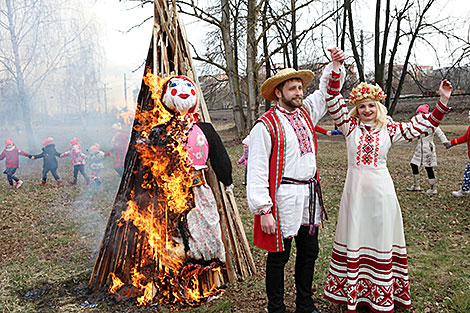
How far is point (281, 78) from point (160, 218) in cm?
171

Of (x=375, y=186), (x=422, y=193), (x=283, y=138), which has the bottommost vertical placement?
(x=422, y=193)

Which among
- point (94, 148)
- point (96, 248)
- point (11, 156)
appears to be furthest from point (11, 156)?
point (96, 248)

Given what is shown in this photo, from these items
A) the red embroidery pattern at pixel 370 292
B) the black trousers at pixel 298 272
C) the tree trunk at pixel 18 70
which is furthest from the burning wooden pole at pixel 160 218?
the tree trunk at pixel 18 70

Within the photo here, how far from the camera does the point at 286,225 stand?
9.00 ft

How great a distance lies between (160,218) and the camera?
347 cm

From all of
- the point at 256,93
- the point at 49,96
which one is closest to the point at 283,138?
the point at 49,96

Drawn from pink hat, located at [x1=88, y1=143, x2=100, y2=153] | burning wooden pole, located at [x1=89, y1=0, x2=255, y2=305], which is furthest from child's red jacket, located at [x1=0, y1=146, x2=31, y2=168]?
burning wooden pole, located at [x1=89, y1=0, x2=255, y2=305]

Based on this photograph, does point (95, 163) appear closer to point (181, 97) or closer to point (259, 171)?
point (181, 97)

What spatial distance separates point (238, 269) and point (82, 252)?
235 cm

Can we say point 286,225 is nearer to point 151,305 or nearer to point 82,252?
point 151,305

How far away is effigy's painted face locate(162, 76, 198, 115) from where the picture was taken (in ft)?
10.9

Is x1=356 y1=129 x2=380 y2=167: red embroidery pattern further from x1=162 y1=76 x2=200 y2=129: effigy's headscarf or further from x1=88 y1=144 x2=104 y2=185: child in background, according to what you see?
x1=88 y1=144 x2=104 y2=185: child in background

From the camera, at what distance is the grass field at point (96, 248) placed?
3.50m

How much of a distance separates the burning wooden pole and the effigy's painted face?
5.6 inches
